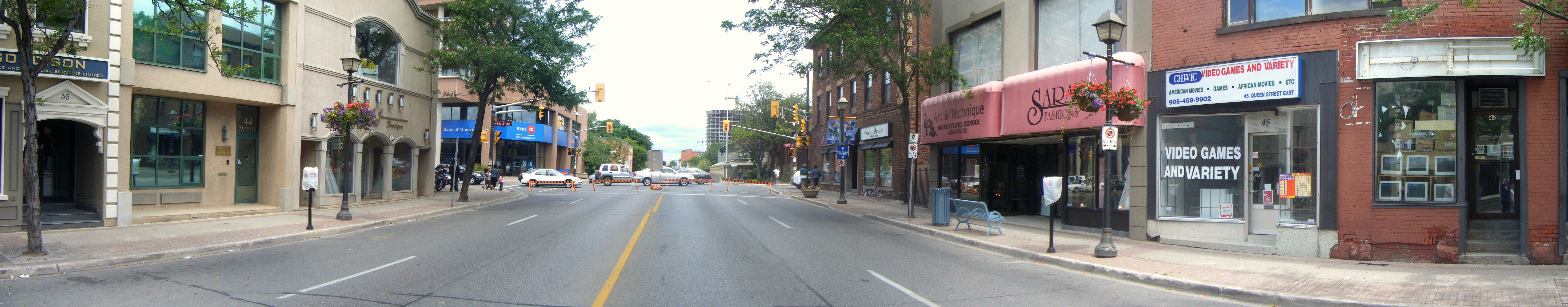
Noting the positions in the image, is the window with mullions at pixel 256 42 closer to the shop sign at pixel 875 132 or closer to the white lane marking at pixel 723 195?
the white lane marking at pixel 723 195

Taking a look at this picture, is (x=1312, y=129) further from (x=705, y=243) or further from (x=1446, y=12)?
(x=705, y=243)

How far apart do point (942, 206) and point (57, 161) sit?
1849 centimetres

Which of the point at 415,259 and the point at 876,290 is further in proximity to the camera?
the point at 415,259

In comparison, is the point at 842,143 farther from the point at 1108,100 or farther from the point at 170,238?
the point at 170,238

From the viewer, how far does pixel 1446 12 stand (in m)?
10.1

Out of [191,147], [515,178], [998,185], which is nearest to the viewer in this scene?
[191,147]

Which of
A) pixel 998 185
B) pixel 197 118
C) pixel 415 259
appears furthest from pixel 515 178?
pixel 415 259

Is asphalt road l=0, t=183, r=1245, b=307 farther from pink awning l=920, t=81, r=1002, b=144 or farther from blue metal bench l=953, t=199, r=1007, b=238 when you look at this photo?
pink awning l=920, t=81, r=1002, b=144

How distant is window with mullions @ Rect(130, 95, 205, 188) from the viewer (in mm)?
15828

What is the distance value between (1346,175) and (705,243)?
9.61 metres

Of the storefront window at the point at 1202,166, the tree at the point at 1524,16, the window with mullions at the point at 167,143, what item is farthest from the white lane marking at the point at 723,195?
the tree at the point at 1524,16

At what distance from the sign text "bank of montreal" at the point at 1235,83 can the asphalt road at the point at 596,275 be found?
13.7ft

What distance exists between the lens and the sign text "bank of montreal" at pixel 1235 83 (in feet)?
36.2

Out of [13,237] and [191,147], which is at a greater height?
[191,147]
